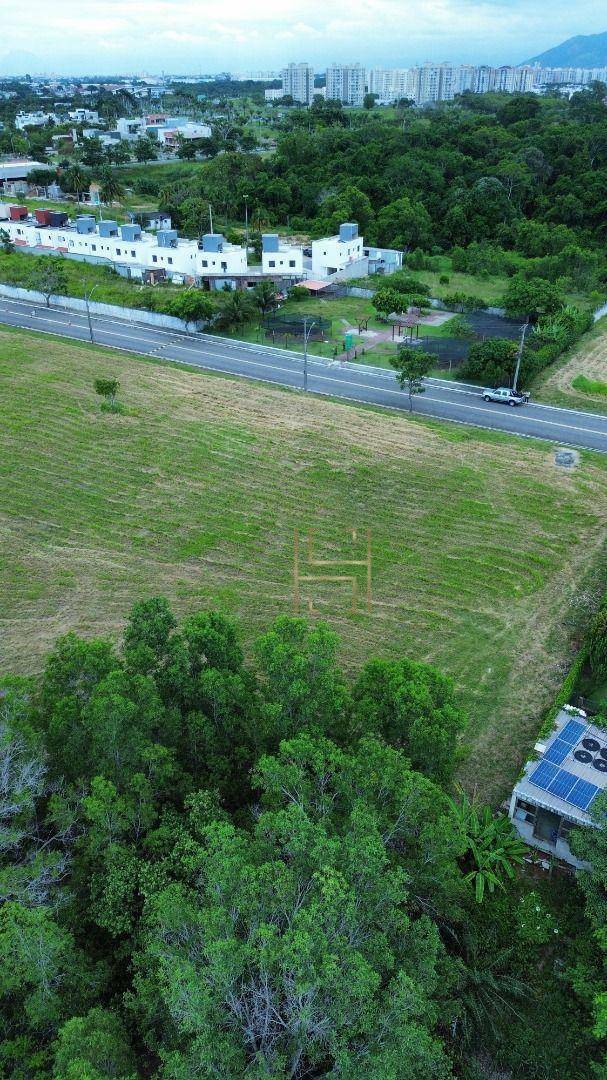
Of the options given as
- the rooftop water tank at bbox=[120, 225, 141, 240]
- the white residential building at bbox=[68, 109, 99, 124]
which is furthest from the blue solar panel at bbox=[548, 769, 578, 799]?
the white residential building at bbox=[68, 109, 99, 124]

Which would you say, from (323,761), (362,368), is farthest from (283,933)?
(362,368)

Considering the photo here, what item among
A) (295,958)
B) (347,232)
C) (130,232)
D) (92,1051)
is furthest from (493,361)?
(92,1051)

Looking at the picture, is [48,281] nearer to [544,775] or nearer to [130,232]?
[130,232]

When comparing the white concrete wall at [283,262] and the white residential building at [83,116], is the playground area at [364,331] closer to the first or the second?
the white concrete wall at [283,262]

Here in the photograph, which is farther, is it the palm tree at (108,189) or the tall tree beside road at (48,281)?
the palm tree at (108,189)

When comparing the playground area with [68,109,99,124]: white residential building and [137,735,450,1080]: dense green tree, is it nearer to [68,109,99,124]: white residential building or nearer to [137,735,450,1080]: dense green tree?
[137,735,450,1080]: dense green tree

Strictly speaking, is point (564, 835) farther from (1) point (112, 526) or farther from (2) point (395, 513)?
(1) point (112, 526)

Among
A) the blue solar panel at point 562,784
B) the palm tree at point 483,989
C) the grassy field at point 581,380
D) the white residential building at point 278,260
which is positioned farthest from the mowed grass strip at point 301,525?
the white residential building at point 278,260
